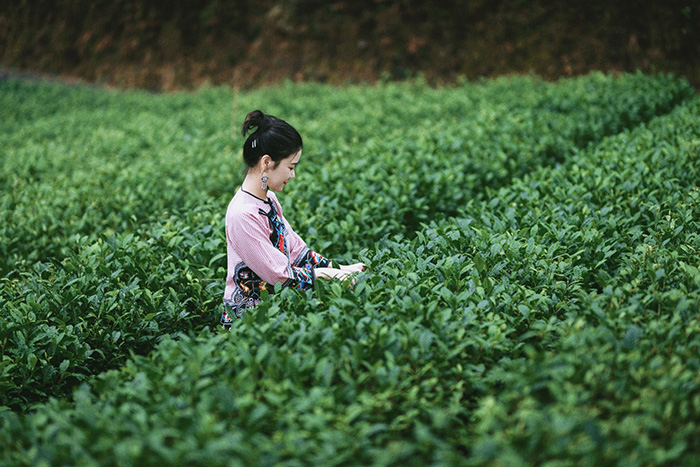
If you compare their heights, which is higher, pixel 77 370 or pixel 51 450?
pixel 77 370

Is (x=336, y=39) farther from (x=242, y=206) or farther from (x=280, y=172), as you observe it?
(x=242, y=206)

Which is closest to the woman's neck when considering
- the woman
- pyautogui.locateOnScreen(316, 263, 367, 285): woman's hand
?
the woman

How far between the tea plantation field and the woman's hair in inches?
30.6

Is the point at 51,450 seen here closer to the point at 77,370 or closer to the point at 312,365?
the point at 312,365

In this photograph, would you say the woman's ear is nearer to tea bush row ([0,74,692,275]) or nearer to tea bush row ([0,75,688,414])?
tea bush row ([0,75,688,414])

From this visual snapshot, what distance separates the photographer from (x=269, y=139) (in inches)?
106

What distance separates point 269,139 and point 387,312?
1.08m

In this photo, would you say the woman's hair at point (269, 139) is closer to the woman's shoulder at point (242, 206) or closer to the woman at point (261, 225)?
the woman at point (261, 225)

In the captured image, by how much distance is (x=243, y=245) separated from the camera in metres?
2.73

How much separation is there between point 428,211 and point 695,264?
7.28 feet

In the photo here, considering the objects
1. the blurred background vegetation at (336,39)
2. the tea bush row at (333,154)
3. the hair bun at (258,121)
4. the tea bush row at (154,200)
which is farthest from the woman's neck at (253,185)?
the blurred background vegetation at (336,39)

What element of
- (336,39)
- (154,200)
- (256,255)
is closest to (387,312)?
(256,255)

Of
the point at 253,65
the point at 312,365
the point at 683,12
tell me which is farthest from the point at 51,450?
the point at 253,65

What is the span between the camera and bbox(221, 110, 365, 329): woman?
2.71m
